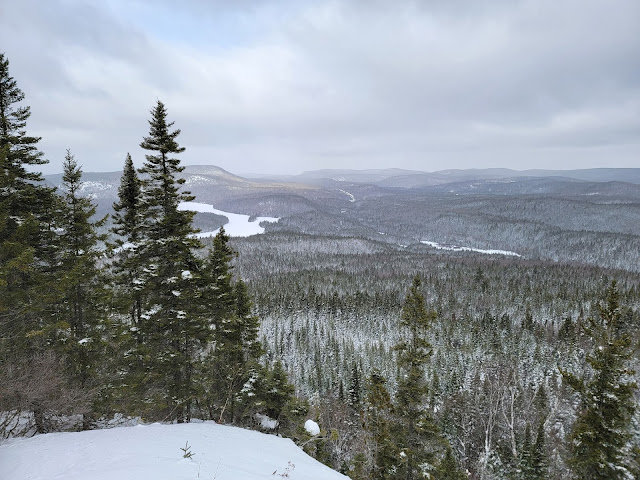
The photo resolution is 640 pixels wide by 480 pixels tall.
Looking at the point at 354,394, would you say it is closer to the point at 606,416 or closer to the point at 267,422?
the point at 267,422

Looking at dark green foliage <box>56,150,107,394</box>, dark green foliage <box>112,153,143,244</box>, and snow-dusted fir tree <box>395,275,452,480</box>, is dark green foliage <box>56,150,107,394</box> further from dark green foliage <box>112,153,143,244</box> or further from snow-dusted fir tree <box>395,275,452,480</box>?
snow-dusted fir tree <box>395,275,452,480</box>

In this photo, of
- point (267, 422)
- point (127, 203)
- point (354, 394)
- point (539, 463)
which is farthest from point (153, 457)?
point (354, 394)

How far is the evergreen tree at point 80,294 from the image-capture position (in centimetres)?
1636

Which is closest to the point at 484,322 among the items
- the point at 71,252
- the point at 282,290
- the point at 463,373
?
the point at 463,373

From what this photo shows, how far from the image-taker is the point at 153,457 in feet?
27.4

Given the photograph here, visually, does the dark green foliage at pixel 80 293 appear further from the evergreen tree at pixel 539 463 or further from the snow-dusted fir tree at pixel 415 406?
the evergreen tree at pixel 539 463

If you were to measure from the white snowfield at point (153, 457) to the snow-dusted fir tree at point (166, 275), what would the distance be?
20.0 feet

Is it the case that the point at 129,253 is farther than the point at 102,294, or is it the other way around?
the point at 129,253

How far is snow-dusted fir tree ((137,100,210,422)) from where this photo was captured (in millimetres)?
17203

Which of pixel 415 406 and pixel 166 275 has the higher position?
pixel 166 275

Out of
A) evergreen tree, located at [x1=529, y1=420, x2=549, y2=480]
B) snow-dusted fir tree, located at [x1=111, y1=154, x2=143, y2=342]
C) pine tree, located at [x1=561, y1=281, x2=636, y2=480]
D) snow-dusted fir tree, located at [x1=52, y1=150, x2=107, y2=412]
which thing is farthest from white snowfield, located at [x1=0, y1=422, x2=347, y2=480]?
evergreen tree, located at [x1=529, y1=420, x2=549, y2=480]

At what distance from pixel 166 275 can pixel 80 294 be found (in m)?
4.06

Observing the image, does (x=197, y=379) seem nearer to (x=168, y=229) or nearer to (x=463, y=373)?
(x=168, y=229)

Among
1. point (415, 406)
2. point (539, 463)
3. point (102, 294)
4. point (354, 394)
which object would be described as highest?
point (102, 294)
